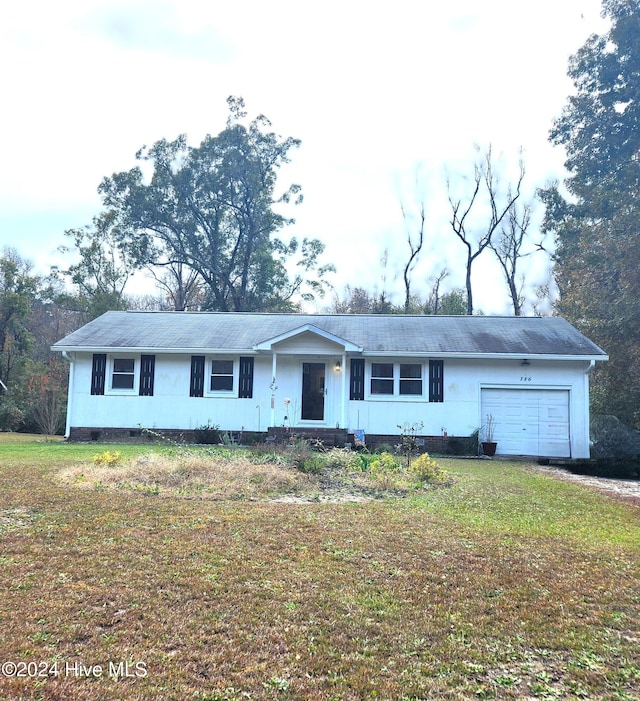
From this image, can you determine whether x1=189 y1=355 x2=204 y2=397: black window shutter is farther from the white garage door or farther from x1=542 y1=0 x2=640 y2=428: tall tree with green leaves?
x1=542 y1=0 x2=640 y2=428: tall tree with green leaves

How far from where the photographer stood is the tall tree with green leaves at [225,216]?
30.9 m

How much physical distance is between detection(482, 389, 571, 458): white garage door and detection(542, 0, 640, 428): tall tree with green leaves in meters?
3.59

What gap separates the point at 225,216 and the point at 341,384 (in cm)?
2109

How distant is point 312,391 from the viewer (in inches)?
606

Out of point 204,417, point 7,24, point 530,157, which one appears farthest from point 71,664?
point 530,157

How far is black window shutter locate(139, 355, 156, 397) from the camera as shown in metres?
15.3

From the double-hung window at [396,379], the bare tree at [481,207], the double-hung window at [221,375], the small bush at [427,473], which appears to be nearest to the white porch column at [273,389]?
the double-hung window at [221,375]

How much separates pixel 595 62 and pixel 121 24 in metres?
18.0

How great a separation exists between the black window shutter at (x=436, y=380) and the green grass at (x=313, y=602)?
28.7 ft

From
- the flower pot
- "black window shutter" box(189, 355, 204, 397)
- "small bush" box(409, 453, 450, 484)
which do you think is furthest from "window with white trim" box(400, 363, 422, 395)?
"small bush" box(409, 453, 450, 484)

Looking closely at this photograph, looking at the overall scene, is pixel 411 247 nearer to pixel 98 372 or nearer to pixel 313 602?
pixel 98 372

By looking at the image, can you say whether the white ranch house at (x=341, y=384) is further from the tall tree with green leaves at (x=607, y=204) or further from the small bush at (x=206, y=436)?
the tall tree with green leaves at (x=607, y=204)

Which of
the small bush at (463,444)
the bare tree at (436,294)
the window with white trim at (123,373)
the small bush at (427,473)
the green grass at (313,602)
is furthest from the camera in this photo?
the bare tree at (436,294)

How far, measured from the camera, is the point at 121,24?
9.80m
